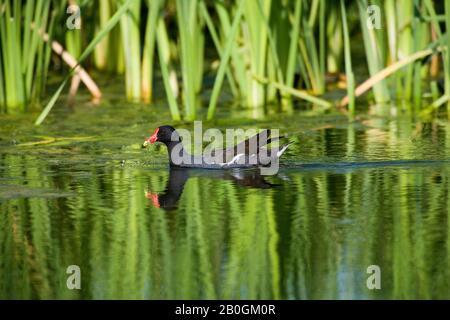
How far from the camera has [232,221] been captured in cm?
592

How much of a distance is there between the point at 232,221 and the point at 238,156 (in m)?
1.95

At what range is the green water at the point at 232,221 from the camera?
15.8ft

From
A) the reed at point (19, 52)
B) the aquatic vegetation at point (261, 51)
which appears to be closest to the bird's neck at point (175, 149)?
the aquatic vegetation at point (261, 51)

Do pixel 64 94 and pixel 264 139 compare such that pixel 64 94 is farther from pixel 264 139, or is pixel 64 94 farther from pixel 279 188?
pixel 279 188

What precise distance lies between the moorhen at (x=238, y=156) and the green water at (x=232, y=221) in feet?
0.47

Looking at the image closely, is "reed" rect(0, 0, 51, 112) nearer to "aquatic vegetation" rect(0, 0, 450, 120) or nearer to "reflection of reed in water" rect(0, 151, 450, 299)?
"aquatic vegetation" rect(0, 0, 450, 120)

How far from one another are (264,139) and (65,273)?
3.12 meters


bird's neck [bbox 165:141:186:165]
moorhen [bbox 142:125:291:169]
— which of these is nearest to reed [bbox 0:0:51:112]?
bird's neck [bbox 165:141:186:165]

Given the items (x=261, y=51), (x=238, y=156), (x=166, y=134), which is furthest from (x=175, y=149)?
(x=261, y=51)

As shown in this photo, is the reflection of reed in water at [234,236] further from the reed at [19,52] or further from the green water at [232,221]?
the reed at [19,52]

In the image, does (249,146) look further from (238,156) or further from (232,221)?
(232,221)

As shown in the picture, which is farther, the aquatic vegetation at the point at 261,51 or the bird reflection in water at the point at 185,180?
the aquatic vegetation at the point at 261,51

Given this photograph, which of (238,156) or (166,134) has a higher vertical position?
(166,134)
